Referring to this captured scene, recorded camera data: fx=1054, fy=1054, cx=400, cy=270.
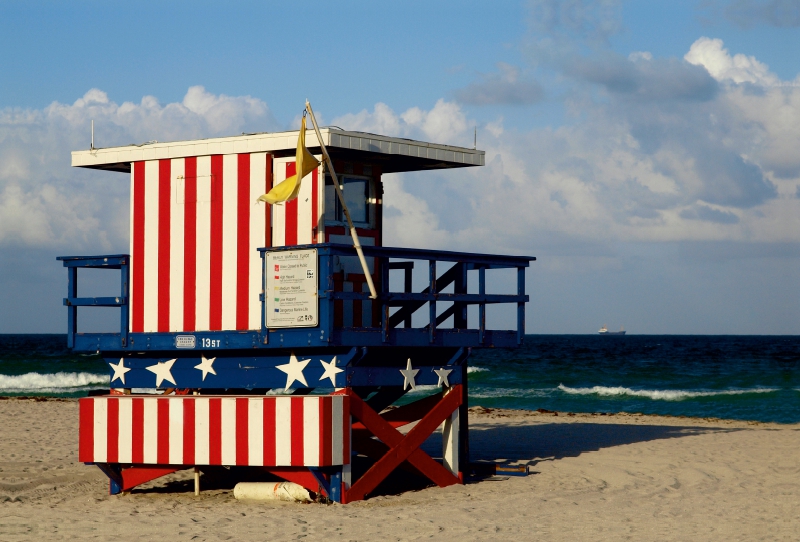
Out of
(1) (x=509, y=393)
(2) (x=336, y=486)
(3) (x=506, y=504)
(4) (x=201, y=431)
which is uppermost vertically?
(4) (x=201, y=431)

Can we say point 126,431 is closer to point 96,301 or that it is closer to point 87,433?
point 87,433

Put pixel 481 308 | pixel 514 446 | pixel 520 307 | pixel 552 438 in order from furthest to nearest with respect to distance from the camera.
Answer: pixel 552 438 → pixel 514 446 → pixel 520 307 → pixel 481 308

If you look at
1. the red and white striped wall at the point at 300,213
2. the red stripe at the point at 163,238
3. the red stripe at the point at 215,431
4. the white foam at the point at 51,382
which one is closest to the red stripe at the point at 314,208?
the red and white striped wall at the point at 300,213

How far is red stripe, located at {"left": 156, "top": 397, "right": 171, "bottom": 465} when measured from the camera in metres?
11.9

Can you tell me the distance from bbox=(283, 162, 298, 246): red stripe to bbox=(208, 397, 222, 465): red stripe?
193cm

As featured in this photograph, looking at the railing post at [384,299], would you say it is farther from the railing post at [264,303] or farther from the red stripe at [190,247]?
the red stripe at [190,247]

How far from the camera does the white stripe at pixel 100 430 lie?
12289mm

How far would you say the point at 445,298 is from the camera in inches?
487

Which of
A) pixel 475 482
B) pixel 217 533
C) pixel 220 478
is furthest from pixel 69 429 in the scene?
pixel 217 533

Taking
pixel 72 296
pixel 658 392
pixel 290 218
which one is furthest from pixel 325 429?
pixel 658 392

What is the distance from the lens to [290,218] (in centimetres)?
1186

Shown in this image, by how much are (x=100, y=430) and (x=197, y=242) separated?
248cm

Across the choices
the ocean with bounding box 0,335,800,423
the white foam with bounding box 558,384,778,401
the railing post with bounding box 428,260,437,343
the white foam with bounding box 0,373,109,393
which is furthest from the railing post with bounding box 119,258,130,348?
the white foam with bounding box 0,373,109,393

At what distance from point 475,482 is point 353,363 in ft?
9.30
